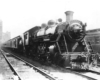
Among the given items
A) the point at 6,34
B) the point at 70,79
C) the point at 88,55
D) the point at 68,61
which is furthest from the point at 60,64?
the point at 6,34

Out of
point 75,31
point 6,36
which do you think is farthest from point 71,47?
point 6,36

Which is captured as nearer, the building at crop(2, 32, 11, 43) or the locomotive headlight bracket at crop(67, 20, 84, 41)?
the locomotive headlight bracket at crop(67, 20, 84, 41)

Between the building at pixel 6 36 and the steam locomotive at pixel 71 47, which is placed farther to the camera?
the building at pixel 6 36

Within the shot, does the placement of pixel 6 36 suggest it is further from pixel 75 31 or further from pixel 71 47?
pixel 75 31

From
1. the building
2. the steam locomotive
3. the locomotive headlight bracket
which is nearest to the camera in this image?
the steam locomotive

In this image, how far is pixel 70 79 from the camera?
640 cm

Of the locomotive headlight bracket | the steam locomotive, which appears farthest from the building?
the locomotive headlight bracket

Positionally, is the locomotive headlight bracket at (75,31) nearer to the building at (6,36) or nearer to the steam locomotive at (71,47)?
the steam locomotive at (71,47)

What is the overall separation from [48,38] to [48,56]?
44.9 inches

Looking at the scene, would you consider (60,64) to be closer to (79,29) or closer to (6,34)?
(79,29)

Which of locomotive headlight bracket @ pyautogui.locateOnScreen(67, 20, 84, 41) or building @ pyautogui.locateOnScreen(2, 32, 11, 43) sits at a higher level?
building @ pyautogui.locateOnScreen(2, 32, 11, 43)

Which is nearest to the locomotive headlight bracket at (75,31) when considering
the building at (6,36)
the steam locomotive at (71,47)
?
the steam locomotive at (71,47)

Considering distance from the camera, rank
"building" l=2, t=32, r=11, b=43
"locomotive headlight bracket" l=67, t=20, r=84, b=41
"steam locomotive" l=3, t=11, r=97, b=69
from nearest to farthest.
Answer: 1. "steam locomotive" l=3, t=11, r=97, b=69
2. "locomotive headlight bracket" l=67, t=20, r=84, b=41
3. "building" l=2, t=32, r=11, b=43

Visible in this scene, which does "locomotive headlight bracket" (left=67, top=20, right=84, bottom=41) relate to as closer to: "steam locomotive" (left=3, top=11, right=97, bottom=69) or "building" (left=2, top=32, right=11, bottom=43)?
"steam locomotive" (left=3, top=11, right=97, bottom=69)
